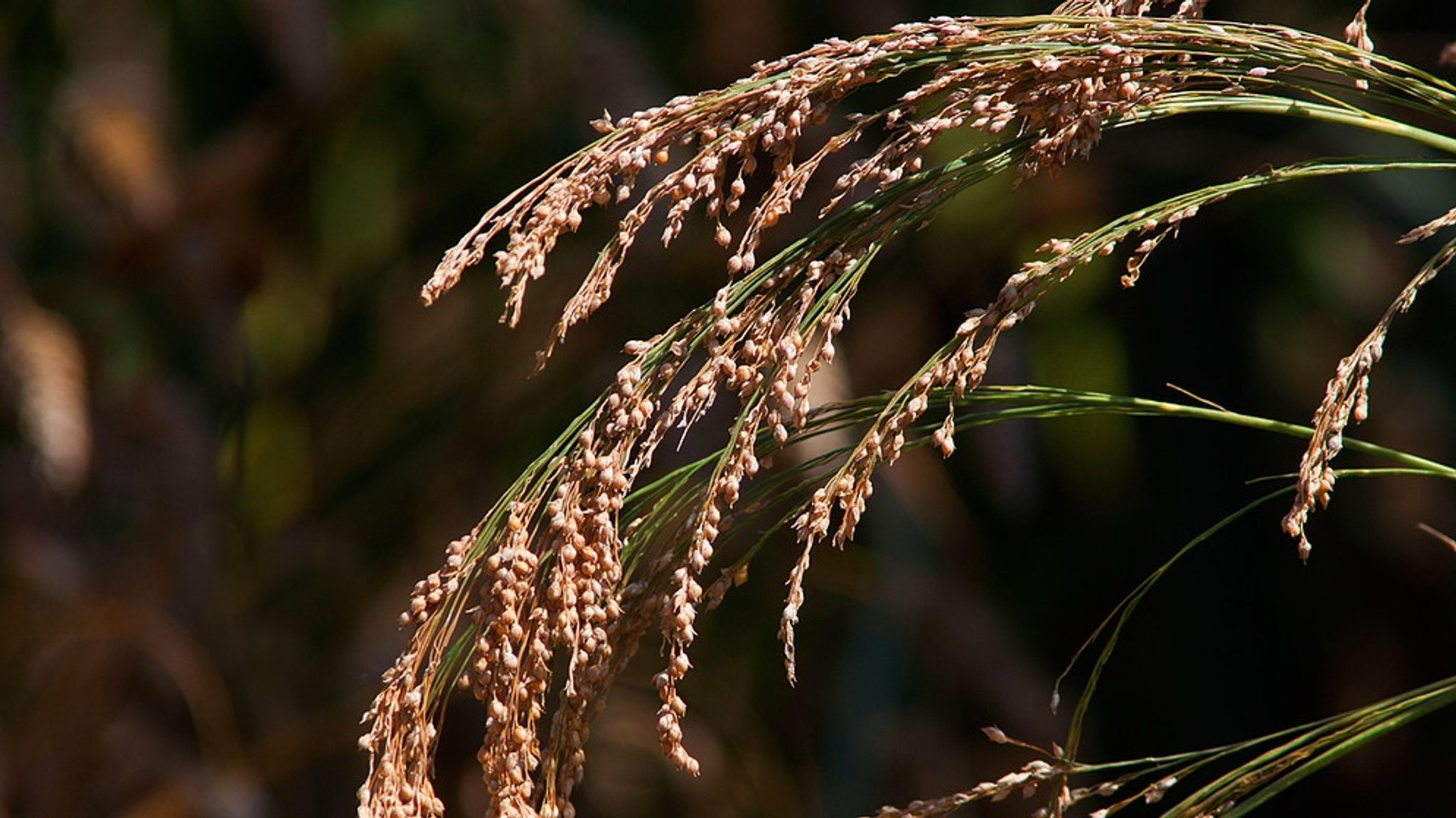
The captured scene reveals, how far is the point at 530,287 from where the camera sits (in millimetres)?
2971

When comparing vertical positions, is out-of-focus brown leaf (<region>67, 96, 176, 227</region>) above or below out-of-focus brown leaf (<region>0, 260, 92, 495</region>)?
above

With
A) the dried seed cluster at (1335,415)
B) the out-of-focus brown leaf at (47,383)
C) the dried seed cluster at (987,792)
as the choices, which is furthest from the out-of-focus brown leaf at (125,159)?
the dried seed cluster at (1335,415)

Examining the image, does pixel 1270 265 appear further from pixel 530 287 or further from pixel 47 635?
pixel 47 635

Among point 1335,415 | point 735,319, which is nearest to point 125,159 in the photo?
point 735,319

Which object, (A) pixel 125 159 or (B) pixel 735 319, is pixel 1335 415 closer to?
(B) pixel 735 319

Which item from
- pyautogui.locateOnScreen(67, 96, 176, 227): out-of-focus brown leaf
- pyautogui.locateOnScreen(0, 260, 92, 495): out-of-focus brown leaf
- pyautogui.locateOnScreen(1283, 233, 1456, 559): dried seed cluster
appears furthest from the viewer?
pyautogui.locateOnScreen(67, 96, 176, 227): out-of-focus brown leaf

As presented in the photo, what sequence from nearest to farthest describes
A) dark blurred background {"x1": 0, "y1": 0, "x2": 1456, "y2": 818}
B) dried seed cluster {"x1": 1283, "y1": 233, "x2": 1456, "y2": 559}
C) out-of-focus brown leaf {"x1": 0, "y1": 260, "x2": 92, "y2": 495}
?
1. dried seed cluster {"x1": 1283, "y1": 233, "x2": 1456, "y2": 559}
2. out-of-focus brown leaf {"x1": 0, "y1": 260, "x2": 92, "y2": 495}
3. dark blurred background {"x1": 0, "y1": 0, "x2": 1456, "y2": 818}

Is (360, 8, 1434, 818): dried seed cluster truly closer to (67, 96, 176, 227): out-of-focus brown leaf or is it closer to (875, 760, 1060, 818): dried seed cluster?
(875, 760, 1060, 818): dried seed cluster

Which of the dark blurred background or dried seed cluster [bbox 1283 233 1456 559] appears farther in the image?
the dark blurred background

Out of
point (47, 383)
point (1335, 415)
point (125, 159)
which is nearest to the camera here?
point (1335, 415)

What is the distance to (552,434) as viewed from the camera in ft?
9.53

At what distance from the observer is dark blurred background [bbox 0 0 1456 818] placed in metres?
2.60

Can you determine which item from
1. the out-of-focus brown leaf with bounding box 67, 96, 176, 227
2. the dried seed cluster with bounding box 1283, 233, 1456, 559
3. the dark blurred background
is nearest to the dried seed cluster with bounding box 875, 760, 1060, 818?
the dried seed cluster with bounding box 1283, 233, 1456, 559

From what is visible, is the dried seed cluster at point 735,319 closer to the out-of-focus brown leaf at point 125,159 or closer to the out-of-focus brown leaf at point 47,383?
the out-of-focus brown leaf at point 47,383
